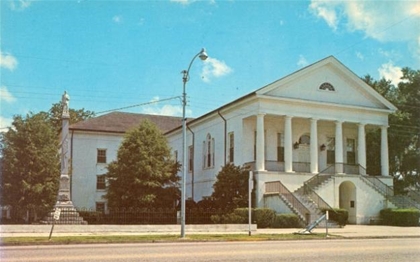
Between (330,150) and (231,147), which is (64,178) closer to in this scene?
(231,147)

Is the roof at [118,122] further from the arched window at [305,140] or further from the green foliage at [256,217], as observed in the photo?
the green foliage at [256,217]

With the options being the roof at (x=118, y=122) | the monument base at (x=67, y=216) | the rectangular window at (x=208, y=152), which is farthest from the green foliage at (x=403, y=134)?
the monument base at (x=67, y=216)

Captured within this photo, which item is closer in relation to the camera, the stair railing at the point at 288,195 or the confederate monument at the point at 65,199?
the confederate monument at the point at 65,199

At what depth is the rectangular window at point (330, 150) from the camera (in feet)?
149

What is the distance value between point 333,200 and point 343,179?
185 cm

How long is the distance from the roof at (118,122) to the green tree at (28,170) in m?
13.2

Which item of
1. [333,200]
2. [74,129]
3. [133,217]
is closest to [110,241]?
[133,217]

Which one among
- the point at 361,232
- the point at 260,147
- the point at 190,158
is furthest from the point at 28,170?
the point at 361,232

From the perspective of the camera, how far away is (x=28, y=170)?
42656mm

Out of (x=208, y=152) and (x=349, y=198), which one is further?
(x=208, y=152)

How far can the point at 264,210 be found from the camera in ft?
113

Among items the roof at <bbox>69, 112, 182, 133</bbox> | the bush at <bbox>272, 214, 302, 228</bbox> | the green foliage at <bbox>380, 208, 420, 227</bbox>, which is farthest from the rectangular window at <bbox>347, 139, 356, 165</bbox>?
the roof at <bbox>69, 112, 182, 133</bbox>

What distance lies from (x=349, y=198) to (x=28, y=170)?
24.8m

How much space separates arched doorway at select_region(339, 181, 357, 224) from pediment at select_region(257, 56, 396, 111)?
6.46 meters
